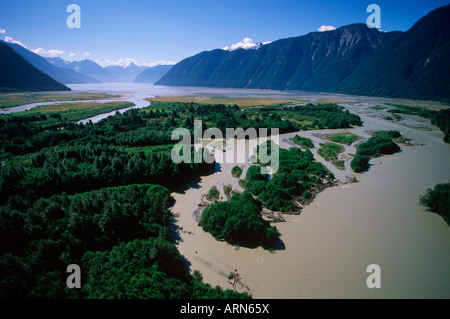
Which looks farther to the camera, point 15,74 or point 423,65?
point 15,74

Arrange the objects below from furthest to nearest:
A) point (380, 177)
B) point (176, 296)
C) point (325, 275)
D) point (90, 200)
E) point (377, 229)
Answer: point (380, 177) → point (377, 229) → point (90, 200) → point (325, 275) → point (176, 296)

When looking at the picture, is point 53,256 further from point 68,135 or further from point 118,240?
point 68,135

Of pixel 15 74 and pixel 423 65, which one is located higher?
pixel 423 65

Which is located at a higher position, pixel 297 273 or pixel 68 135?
pixel 68 135

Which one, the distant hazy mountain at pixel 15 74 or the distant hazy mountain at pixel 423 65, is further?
the distant hazy mountain at pixel 15 74

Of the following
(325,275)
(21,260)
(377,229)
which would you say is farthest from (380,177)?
(21,260)

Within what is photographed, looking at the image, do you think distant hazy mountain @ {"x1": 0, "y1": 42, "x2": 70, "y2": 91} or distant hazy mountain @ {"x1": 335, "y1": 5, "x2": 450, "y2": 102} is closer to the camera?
distant hazy mountain @ {"x1": 335, "y1": 5, "x2": 450, "y2": 102}
